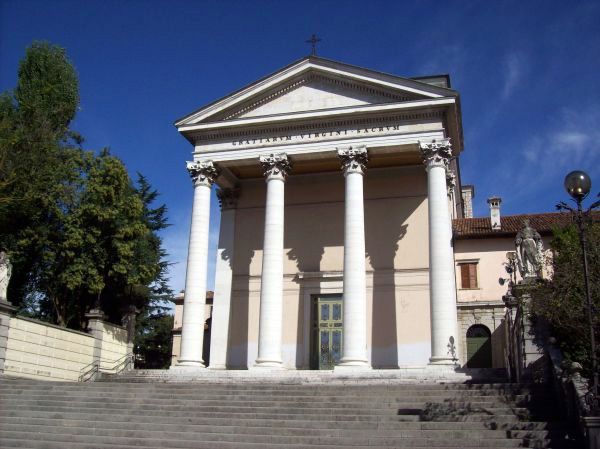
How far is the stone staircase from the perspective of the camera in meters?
12.0

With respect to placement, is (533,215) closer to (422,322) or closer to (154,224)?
(422,322)

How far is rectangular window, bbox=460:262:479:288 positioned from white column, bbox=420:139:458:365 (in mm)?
9395

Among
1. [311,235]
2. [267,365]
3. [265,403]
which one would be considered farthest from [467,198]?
[265,403]

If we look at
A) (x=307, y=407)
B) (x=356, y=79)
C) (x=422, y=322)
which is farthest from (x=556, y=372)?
(x=356, y=79)

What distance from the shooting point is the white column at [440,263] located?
64.0 ft

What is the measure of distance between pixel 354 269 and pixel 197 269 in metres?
5.71

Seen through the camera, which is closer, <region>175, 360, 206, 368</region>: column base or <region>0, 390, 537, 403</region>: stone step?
<region>0, 390, 537, 403</region>: stone step

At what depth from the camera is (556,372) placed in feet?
43.3

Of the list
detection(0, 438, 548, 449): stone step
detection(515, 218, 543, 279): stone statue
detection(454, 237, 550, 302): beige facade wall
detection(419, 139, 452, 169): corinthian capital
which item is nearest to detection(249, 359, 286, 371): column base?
detection(0, 438, 548, 449): stone step

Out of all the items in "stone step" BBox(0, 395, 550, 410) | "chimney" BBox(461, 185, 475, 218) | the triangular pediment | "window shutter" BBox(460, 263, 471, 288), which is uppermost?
"chimney" BBox(461, 185, 475, 218)

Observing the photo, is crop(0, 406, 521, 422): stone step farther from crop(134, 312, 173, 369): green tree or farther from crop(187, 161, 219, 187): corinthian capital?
crop(134, 312, 173, 369): green tree

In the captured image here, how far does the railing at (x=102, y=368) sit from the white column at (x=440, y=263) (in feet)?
37.5

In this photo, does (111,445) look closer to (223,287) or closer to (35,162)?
(35,162)

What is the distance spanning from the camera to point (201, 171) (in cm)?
2389
